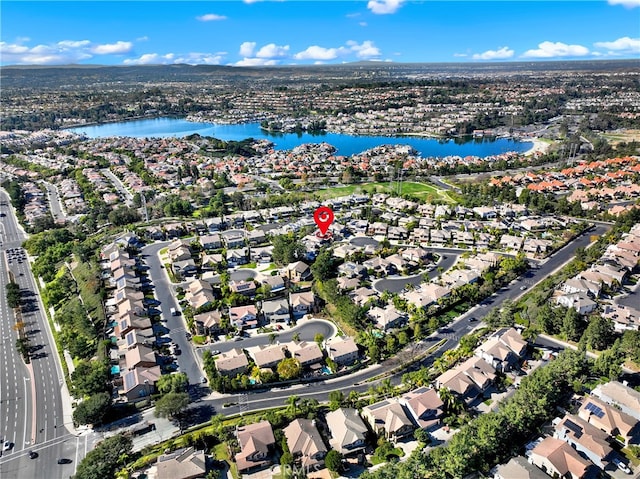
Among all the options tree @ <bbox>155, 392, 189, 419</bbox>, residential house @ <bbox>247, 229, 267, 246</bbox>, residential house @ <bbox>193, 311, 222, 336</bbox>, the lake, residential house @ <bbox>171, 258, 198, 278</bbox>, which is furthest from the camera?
the lake

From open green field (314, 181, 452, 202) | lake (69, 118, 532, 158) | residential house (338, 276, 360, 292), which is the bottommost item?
residential house (338, 276, 360, 292)

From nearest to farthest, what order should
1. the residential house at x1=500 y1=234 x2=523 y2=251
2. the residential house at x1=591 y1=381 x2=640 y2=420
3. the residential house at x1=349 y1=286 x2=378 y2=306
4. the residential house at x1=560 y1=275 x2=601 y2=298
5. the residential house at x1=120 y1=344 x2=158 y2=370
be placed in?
the residential house at x1=591 y1=381 x2=640 y2=420, the residential house at x1=120 y1=344 x2=158 y2=370, the residential house at x1=560 y1=275 x2=601 y2=298, the residential house at x1=349 y1=286 x2=378 y2=306, the residential house at x1=500 y1=234 x2=523 y2=251

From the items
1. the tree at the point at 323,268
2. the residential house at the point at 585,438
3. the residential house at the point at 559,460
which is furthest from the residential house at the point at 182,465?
the tree at the point at 323,268

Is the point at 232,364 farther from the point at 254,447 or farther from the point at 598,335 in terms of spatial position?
the point at 598,335

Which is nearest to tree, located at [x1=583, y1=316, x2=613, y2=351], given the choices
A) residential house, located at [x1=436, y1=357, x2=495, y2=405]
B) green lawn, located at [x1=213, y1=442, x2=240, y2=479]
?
residential house, located at [x1=436, y1=357, x2=495, y2=405]

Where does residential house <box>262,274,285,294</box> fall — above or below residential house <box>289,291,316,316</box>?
above

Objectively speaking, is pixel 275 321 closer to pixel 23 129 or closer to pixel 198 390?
pixel 198 390

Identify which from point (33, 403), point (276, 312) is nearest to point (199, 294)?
point (276, 312)

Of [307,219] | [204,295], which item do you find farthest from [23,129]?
[204,295]

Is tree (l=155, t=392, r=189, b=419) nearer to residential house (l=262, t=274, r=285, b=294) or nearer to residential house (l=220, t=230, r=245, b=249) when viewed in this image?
residential house (l=262, t=274, r=285, b=294)
